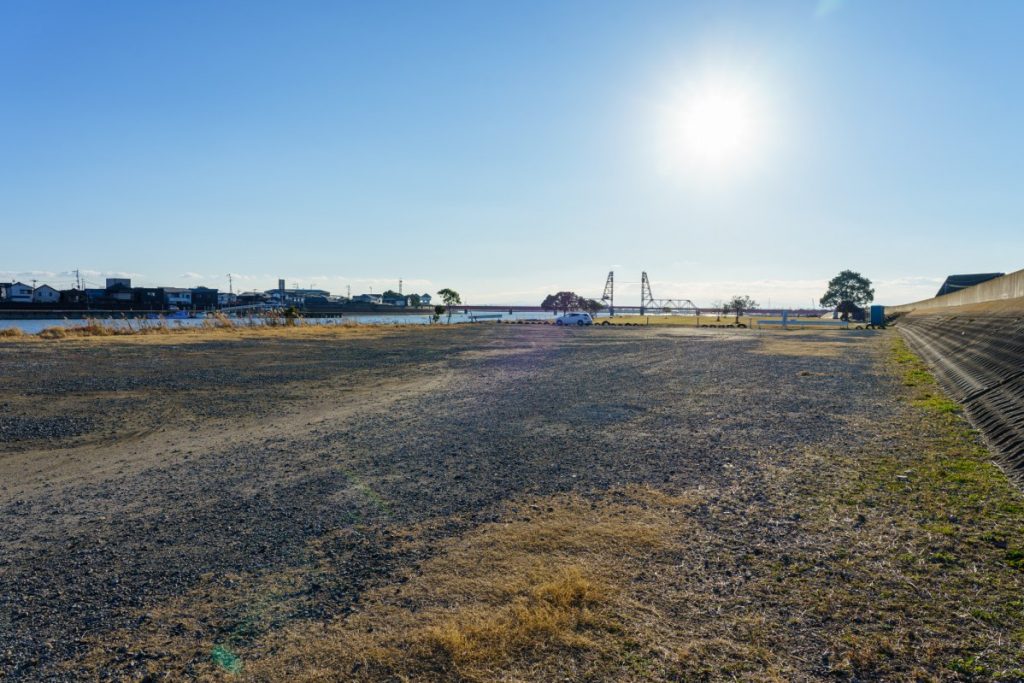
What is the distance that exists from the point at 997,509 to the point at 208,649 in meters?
6.37

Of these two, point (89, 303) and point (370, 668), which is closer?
point (370, 668)

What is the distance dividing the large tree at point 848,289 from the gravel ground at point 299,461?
13437cm

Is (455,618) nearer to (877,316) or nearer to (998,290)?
(998,290)

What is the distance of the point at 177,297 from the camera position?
12562 centimetres

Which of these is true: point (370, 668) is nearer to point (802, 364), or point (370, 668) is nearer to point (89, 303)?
point (802, 364)

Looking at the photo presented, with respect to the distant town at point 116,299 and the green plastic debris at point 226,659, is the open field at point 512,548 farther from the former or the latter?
the distant town at point 116,299

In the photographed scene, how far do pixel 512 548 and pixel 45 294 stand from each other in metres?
144

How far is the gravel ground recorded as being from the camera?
383 centimetres

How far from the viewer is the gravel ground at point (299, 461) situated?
383 centimetres

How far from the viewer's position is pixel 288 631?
321 cm

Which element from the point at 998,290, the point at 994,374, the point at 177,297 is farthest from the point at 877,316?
the point at 177,297

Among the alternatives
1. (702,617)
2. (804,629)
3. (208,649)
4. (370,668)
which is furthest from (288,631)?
(804,629)

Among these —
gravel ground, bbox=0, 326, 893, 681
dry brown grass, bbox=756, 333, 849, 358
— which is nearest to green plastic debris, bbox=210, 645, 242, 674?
gravel ground, bbox=0, 326, 893, 681

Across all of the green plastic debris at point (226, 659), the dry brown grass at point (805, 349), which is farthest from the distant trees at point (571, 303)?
the green plastic debris at point (226, 659)
